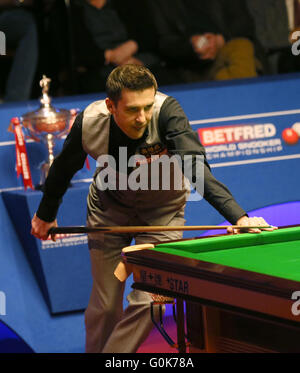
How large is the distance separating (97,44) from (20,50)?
1.83ft

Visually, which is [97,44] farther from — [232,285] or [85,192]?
Answer: [232,285]

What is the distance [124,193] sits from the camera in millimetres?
3480

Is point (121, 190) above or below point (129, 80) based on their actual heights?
below

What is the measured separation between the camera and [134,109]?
10.4 ft

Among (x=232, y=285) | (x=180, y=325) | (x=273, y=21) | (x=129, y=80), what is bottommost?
(x=180, y=325)

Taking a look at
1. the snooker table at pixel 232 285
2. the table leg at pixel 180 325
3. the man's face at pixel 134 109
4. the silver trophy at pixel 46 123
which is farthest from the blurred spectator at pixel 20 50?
the table leg at pixel 180 325

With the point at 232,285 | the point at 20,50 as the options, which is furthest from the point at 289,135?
the point at 232,285

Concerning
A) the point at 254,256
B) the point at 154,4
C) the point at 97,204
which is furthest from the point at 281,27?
the point at 254,256

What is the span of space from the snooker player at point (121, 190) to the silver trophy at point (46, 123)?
0.74 meters

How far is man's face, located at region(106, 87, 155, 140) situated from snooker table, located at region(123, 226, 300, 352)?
50 cm

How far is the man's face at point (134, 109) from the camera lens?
10.3ft

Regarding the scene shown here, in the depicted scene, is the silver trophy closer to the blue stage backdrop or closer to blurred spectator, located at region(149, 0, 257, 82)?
the blue stage backdrop

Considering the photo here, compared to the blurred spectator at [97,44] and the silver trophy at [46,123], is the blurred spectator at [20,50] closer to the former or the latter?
the blurred spectator at [97,44]

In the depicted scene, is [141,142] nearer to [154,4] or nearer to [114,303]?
[114,303]
